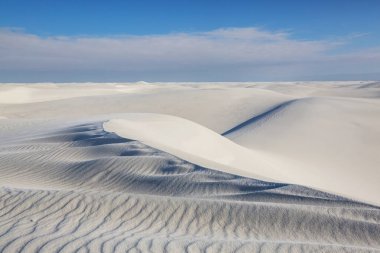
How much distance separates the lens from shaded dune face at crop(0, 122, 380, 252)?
14.7 ft

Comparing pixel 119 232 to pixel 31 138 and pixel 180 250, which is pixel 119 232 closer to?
pixel 180 250

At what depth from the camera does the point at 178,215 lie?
5461 mm

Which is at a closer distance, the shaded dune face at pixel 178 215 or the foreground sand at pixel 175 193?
the shaded dune face at pixel 178 215

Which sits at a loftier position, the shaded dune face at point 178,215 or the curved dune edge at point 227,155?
the shaded dune face at point 178,215

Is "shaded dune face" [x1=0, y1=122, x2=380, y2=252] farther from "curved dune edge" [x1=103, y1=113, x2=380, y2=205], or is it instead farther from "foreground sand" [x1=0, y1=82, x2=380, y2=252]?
"curved dune edge" [x1=103, y1=113, x2=380, y2=205]

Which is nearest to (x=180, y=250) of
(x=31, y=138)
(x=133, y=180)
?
(x=133, y=180)

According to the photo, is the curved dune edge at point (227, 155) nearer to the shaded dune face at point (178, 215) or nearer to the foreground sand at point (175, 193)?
the foreground sand at point (175, 193)

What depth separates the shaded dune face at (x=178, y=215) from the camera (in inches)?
176

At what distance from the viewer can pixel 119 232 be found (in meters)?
4.83

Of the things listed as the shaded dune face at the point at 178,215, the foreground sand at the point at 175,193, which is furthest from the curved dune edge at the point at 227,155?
the shaded dune face at the point at 178,215

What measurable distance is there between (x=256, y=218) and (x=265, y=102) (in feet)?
77.3

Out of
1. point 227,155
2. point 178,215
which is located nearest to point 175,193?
point 178,215

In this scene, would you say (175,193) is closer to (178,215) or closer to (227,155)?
(178,215)

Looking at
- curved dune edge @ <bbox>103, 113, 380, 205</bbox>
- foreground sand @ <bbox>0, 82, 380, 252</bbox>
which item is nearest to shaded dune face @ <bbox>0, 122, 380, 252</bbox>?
foreground sand @ <bbox>0, 82, 380, 252</bbox>
